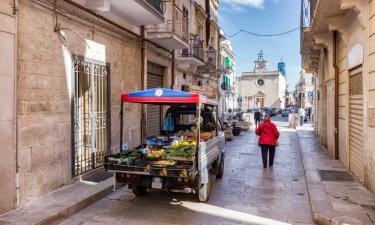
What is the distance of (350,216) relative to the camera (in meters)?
5.48

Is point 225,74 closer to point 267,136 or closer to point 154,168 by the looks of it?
point 267,136

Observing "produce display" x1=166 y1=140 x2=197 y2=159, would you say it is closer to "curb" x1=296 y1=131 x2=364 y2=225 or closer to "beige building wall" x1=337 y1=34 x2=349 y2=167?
"curb" x1=296 y1=131 x2=364 y2=225

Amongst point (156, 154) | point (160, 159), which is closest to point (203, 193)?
point (160, 159)

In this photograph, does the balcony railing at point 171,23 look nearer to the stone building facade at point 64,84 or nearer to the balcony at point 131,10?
the stone building facade at point 64,84

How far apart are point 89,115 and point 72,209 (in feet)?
10.3

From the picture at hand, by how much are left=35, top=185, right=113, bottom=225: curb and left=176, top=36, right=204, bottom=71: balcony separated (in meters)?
9.66

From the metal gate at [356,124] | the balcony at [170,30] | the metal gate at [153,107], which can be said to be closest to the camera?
the metal gate at [356,124]

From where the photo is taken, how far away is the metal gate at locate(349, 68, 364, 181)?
8.11 metres

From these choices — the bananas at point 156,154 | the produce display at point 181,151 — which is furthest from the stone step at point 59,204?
the produce display at point 181,151

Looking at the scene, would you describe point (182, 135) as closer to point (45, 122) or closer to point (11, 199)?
point (45, 122)

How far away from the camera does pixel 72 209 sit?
6125 mm

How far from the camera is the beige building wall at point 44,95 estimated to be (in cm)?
627

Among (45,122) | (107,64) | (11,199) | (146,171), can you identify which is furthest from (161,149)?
(107,64)

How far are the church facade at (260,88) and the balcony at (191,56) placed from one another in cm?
5585
